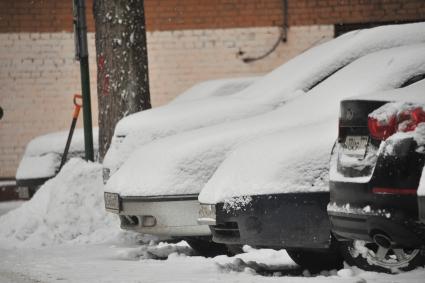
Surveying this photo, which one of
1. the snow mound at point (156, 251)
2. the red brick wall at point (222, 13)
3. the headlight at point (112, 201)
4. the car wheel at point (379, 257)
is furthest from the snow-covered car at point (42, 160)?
the car wheel at point (379, 257)

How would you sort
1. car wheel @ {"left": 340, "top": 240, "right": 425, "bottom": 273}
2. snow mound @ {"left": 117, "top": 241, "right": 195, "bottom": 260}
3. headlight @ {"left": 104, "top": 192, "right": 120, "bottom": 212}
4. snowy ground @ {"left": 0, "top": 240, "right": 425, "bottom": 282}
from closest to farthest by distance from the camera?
car wheel @ {"left": 340, "top": 240, "right": 425, "bottom": 273}, snowy ground @ {"left": 0, "top": 240, "right": 425, "bottom": 282}, headlight @ {"left": 104, "top": 192, "right": 120, "bottom": 212}, snow mound @ {"left": 117, "top": 241, "right": 195, "bottom": 260}

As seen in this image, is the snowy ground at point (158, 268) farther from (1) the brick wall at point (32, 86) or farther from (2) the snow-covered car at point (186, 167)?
(1) the brick wall at point (32, 86)

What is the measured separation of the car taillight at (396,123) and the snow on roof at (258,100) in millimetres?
2988

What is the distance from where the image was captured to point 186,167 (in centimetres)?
816

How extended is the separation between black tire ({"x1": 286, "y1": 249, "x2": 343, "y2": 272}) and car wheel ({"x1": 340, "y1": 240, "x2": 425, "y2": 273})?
348 mm

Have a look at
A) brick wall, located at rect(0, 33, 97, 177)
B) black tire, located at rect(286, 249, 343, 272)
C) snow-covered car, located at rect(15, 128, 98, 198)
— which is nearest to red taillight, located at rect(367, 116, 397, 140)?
black tire, located at rect(286, 249, 343, 272)

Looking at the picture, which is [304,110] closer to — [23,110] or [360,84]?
[360,84]

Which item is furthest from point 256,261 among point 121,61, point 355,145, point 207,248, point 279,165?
point 121,61

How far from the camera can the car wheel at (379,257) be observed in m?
6.57

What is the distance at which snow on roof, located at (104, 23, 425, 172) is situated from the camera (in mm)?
9164

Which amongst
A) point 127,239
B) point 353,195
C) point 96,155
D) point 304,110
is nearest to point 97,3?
point 96,155

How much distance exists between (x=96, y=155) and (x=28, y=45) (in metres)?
4.80

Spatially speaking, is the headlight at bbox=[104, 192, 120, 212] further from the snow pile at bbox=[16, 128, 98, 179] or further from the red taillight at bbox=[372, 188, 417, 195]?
the snow pile at bbox=[16, 128, 98, 179]

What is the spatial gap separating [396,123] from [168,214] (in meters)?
2.65
